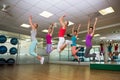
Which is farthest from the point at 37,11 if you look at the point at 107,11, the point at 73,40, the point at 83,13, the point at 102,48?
the point at 102,48

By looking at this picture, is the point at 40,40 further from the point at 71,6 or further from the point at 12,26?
the point at 71,6

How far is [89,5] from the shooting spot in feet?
21.1

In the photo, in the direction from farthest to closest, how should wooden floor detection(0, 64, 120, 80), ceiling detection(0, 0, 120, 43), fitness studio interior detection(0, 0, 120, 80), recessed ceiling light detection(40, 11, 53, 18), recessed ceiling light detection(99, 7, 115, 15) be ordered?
recessed ceiling light detection(40, 11, 53, 18), recessed ceiling light detection(99, 7, 115, 15), ceiling detection(0, 0, 120, 43), fitness studio interior detection(0, 0, 120, 80), wooden floor detection(0, 64, 120, 80)

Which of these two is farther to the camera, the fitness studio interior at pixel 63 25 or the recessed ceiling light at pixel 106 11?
the recessed ceiling light at pixel 106 11

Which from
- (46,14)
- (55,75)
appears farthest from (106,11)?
(55,75)

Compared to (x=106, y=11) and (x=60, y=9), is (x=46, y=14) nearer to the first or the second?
(x=60, y=9)

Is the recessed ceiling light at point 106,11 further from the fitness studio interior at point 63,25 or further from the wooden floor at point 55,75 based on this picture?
the wooden floor at point 55,75

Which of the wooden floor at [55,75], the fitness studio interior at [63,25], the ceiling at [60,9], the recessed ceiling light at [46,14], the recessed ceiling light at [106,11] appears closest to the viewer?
the wooden floor at [55,75]

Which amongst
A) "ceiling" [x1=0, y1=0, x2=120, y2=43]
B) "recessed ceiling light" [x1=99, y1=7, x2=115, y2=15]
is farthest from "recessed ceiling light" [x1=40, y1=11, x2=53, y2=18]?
"recessed ceiling light" [x1=99, y1=7, x2=115, y2=15]

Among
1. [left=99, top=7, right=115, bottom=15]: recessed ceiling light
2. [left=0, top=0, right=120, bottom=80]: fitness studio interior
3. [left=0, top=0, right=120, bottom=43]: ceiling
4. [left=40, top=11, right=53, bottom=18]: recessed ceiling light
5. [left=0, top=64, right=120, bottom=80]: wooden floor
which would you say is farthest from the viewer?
[left=40, top=11, right=53, bottom=18]: recessed ceiling light

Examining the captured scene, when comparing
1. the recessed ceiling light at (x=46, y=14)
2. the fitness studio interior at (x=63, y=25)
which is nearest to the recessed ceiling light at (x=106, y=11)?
the fitness studio interior at (x=63, y=25)

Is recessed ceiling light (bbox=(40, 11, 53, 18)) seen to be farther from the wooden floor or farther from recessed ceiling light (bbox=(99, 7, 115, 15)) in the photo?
the wooden floor

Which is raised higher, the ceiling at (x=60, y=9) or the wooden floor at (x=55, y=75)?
the ceiling at (x=60, y=9)

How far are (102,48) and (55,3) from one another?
630 cm
